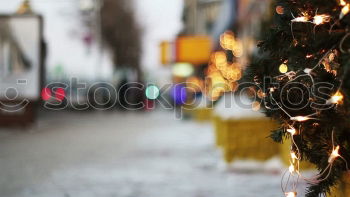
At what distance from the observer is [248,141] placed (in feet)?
25.9

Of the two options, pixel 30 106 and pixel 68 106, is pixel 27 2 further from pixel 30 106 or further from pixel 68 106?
pixel 68 106

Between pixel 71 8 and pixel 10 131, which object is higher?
pixel 71 8

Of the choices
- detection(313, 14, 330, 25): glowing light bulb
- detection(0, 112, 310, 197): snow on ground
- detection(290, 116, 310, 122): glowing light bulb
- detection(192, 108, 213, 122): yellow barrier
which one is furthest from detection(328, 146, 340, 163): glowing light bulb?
detection(192, 108, 213, 122): yellow barrier

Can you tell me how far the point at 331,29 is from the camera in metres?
3.36

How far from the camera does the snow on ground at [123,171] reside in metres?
6.25

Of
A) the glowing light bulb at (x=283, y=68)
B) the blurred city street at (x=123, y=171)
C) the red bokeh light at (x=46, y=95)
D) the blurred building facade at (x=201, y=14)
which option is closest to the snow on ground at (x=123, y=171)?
the blurred city street at (x=123, y=171)

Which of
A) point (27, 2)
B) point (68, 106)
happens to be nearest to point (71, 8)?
point (68, 106)

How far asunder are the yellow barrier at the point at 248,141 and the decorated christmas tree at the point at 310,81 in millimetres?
4094

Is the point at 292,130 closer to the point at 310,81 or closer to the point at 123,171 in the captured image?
the point at 310,81

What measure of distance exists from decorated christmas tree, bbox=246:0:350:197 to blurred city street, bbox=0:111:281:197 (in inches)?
95.1

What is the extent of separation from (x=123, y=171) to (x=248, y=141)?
5.51ft

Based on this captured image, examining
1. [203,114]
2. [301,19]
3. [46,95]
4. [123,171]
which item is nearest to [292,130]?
[301,19]

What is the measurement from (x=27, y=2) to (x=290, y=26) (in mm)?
13907

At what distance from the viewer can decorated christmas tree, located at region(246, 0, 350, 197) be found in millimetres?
3320
